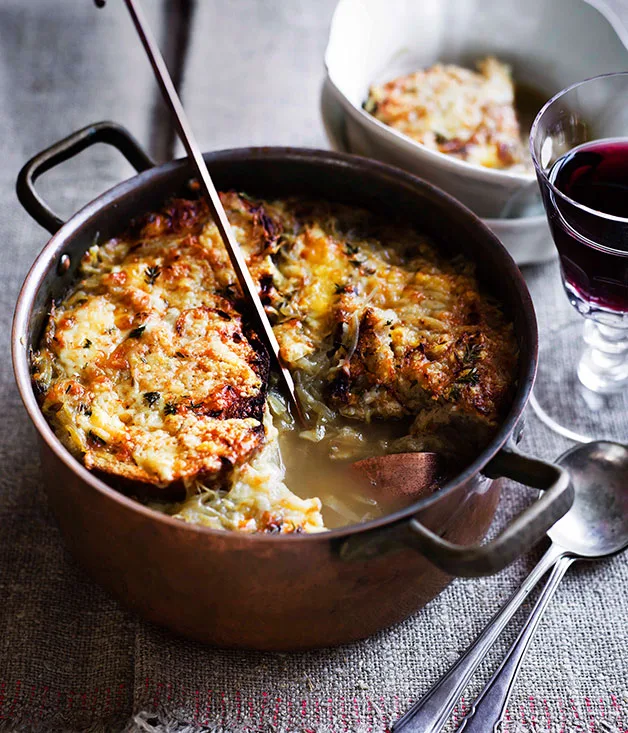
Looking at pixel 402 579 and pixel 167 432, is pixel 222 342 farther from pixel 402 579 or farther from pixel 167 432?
pixel 402 579

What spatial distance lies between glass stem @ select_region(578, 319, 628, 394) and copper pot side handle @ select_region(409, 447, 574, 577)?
110cm

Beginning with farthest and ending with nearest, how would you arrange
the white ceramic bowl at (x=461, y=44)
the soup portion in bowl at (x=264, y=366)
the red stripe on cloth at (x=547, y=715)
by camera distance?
the white ceramic bowl at (x=461, y=44) < the red stripe on cloth at (x=547, y=715) < the soup portion in bowl at (x=264, y=366)

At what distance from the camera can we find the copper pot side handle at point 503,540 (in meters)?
1.70

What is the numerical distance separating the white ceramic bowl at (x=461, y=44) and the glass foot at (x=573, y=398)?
54 centimetres

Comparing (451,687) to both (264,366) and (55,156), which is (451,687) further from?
(55,156)

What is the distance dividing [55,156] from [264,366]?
0.93m

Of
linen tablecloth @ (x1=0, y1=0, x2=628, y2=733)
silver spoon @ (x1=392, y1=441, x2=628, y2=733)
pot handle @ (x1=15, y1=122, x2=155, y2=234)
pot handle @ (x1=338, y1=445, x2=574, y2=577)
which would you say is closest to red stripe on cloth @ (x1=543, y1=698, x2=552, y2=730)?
linen tablecloth @ (x1=0, y1=0, x2=628, y2=733)

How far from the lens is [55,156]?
2.51 metres

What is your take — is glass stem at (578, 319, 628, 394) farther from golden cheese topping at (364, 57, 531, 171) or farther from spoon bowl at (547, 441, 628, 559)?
golden cheese topping at (364, 57, 531, 171)

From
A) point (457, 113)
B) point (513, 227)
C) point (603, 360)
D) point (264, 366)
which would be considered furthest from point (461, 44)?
point (264, 366)

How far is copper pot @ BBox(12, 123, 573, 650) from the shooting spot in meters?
1.76

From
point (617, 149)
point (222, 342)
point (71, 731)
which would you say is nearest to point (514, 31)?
point (617, 149)

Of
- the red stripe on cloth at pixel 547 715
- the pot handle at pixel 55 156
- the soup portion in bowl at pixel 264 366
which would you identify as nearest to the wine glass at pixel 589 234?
the soup portion in bowl at pixel 264 366

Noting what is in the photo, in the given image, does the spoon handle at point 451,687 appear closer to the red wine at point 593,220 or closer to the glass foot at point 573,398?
the glass foot at point 573,398
